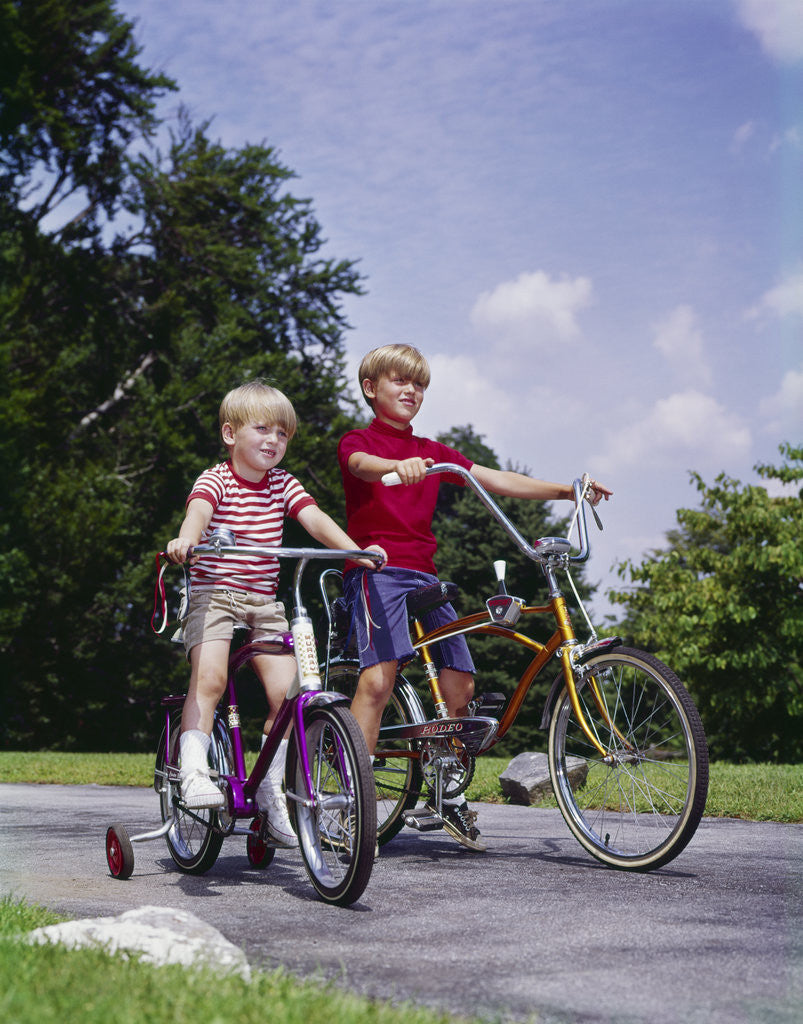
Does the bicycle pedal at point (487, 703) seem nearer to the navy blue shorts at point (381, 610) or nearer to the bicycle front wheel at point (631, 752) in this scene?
the navy blue shorts at point (381, 610)

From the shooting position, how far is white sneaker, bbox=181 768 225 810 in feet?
14.0

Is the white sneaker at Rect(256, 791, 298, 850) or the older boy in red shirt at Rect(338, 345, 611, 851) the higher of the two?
the older boy in red shirt at Rect(338, 345, 611, 851)

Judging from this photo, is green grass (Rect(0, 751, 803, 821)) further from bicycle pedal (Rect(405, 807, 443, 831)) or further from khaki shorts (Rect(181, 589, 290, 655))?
khaki shorts (Rect(181, 589, 290, 655))

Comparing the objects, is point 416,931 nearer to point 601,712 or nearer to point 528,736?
point 601,712

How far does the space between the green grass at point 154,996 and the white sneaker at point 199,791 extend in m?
1.32

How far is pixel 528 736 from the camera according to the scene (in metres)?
24.9

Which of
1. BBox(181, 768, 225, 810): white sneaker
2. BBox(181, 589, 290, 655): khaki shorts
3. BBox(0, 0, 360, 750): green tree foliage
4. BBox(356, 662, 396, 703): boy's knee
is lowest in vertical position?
BBox(181, 768, 225, 810): white sneaker

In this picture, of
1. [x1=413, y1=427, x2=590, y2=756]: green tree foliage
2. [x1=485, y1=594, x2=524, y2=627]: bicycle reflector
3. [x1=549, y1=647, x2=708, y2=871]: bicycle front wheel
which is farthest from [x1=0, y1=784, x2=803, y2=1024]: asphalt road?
[x1=413, y1=427, x2=590, y2=756]: green tree foliage

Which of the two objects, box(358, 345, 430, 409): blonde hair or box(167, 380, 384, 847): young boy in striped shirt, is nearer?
box(167, 380, 384, 847): young boy in striped shirt

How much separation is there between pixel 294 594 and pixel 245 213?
78.7ft

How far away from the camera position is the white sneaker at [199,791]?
14.0 feet

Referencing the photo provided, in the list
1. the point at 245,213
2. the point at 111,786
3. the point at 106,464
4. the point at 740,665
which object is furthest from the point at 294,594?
the point at 245,213

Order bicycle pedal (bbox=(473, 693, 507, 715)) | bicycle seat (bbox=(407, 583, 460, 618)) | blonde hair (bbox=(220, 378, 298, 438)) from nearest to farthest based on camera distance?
blonde hair (bbox=(220, 378, 298, 438)), bicycle seat (bbox=(407, 583, 460, 618)), bicycle pedal (bbox=(473, 693, 507, 715))

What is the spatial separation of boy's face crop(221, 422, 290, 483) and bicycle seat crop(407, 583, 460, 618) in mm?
884
